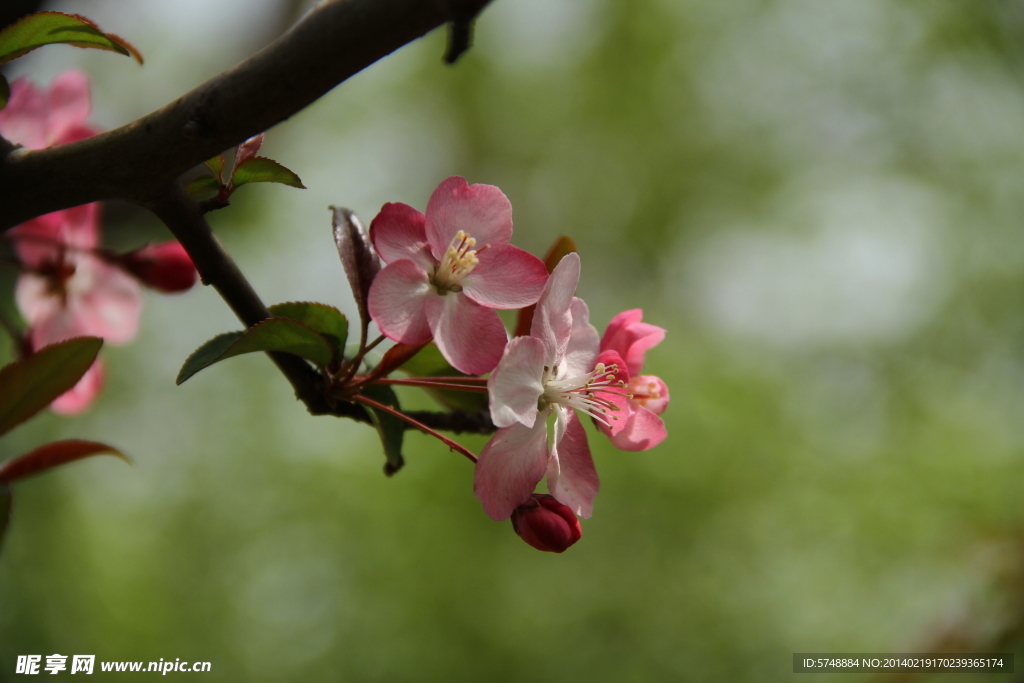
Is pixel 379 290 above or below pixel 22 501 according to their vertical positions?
above

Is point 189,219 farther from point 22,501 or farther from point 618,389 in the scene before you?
point 22,501

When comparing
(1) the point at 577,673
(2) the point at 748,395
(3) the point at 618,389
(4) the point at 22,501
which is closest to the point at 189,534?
(4) the point at 22,501

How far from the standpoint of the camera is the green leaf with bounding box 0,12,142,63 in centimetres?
43

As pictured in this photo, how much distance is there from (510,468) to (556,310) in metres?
0.11

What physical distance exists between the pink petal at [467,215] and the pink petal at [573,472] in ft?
0.45

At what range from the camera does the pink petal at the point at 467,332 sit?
1.37ft

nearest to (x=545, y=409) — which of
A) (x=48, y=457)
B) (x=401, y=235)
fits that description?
(x=401, y=235)

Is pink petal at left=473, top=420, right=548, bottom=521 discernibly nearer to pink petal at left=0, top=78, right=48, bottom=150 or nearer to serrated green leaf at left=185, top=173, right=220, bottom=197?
serrated green leaf at left=185, top=173, right=220, bottom=197

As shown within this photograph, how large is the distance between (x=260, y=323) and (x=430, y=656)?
10.5 ft

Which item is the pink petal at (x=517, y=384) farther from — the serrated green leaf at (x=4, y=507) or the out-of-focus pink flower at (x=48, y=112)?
the out-of-focus pink flower at (x=48, y=112)

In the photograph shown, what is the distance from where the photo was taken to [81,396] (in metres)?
0.68

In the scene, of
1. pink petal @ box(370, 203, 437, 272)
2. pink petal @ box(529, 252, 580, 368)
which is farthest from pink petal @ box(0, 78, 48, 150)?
pink petal @ box(529, 252, 580, 368)

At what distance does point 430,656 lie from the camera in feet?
10.5

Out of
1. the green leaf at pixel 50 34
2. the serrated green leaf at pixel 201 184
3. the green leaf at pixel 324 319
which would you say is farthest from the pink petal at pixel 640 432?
the green leaf at pixel 50 34
